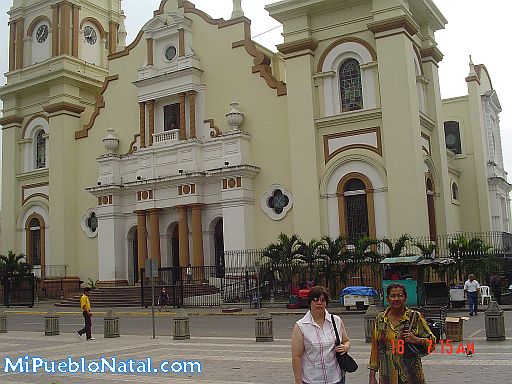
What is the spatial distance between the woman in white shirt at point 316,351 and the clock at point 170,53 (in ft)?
109

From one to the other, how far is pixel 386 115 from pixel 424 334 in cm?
2395

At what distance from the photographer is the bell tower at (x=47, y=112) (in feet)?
132

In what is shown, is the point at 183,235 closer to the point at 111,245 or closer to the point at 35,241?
the point at 111,245

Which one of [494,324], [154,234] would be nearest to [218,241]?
[154,234]

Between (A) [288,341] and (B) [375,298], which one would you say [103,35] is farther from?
(A) [288,341]

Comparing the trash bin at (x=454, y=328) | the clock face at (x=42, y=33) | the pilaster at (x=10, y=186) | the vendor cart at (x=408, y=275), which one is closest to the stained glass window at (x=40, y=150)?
the pilaster at (x=10, y=186)

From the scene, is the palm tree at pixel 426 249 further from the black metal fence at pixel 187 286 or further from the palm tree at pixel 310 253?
the black metal fence at pixel 187 286

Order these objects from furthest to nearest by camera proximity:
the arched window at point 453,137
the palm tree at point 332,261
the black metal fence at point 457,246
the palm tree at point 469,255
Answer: the arched window at point 453,137 < the palm tree at point 332,261 < the black metal fence at point 457,246 < the palm tree at point 469,255

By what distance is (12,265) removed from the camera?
39750 millimetres

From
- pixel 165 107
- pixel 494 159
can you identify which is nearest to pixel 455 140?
pixel 494 159

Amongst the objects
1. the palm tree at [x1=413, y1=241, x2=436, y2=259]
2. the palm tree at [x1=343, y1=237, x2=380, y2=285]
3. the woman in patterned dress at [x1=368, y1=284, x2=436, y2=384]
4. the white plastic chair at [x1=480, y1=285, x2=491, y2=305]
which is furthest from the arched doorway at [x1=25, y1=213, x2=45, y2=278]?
the woman in patterned dress at [x1=368, y1=284, x2=436, y2=384]

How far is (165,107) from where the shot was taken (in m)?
37.6

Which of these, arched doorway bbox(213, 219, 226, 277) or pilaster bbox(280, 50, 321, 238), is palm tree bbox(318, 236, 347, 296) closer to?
pilaster bbox(280, 50, 321, 238)

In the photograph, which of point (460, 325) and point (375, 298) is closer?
point (460, 325)
